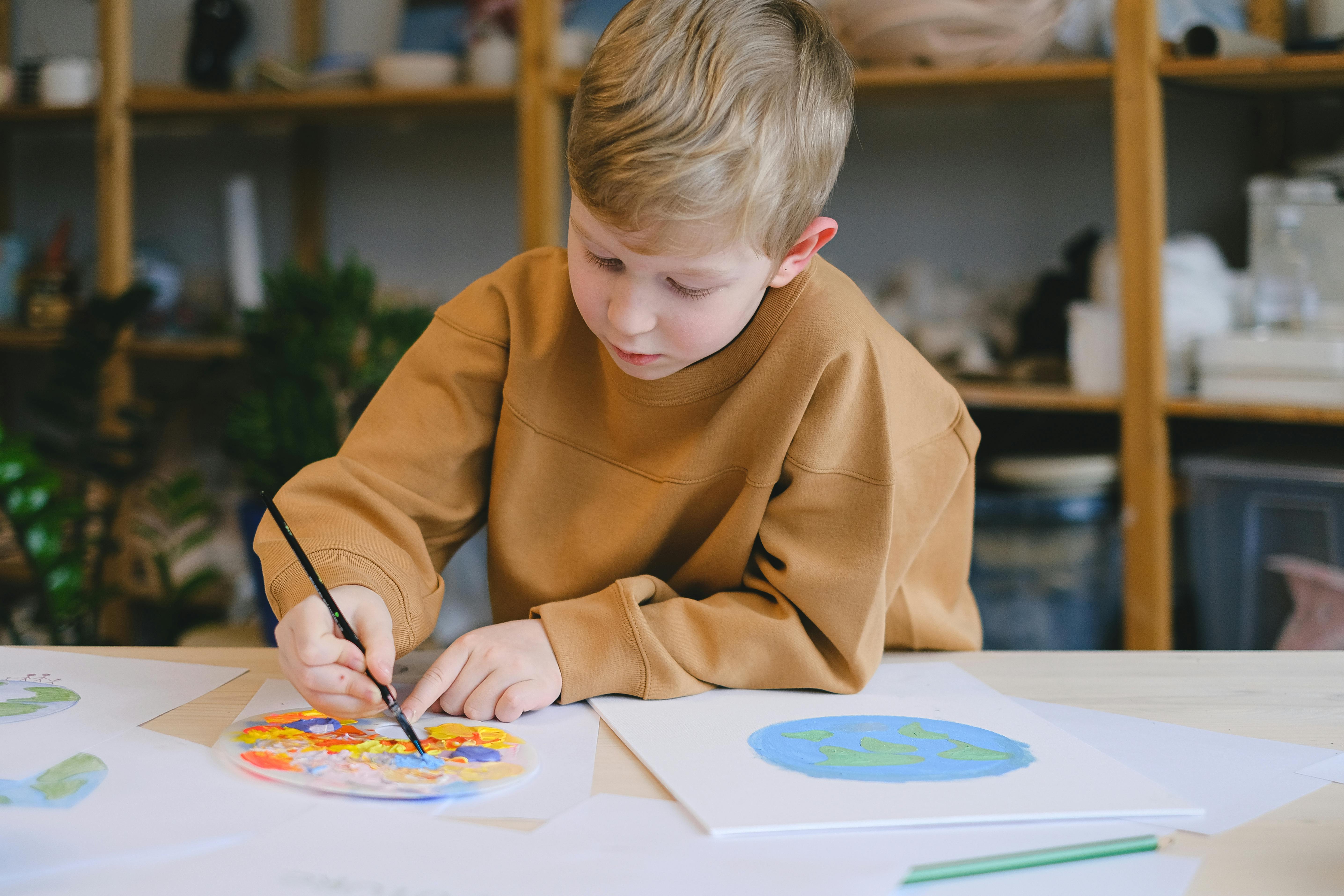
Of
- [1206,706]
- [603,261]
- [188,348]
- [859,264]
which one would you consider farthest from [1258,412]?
[188,348]

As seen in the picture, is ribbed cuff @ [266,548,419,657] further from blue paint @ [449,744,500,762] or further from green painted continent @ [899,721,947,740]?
green painted continent @ [899,721,947,740]

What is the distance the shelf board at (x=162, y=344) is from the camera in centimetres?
224

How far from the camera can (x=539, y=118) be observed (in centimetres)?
201

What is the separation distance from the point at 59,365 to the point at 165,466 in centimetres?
52

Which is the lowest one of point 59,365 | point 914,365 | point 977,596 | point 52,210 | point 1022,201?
point 977,596

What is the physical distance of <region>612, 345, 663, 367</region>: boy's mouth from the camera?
0.76 meters

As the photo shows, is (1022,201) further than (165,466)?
No

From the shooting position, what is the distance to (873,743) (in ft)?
2.10

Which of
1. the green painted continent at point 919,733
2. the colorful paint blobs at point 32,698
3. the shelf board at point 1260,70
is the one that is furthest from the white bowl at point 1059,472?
the colorful paint blobs at point 32,698

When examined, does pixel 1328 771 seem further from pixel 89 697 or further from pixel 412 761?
pixel 89 697

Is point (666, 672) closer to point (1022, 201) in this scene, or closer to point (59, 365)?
point (1022, 201)

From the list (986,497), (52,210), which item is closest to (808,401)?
(986,497)

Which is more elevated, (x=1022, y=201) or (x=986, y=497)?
(x=1022, y=201)

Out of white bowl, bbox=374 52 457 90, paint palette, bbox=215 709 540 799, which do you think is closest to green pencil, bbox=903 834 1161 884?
paint palette, bbox=215 709 540 799
